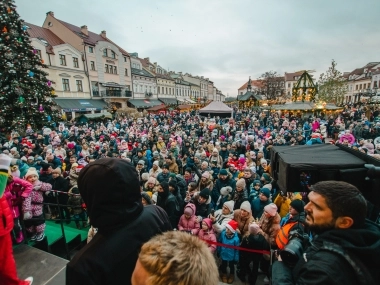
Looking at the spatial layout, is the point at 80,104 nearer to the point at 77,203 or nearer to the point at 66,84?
the point at 66,84

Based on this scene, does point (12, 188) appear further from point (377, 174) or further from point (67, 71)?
point (67, 71)

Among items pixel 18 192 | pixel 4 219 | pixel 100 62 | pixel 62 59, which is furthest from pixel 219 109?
pixel 100 62

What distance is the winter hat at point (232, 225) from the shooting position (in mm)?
3477

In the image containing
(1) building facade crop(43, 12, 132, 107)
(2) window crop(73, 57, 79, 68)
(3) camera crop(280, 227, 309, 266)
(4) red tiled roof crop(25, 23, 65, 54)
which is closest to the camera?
(3) camera crop(280, 227, 309, 266)

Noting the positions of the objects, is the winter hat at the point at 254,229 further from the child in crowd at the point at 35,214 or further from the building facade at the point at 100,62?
the building facade at the point at 100,62

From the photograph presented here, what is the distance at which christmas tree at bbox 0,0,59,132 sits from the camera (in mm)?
12656

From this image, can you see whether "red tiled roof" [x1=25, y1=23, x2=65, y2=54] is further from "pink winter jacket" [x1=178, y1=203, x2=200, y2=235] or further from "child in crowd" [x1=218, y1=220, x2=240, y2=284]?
"child in crowd" [x1=218, y1=220, x2=240, y2=284]

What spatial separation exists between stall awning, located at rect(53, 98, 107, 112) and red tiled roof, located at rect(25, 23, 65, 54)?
603 centimetres

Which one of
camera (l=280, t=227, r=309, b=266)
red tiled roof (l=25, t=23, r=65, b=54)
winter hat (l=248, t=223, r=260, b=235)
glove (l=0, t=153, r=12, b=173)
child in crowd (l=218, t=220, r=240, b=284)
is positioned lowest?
child in crowd (l=218, t=220, r=240, b=284)

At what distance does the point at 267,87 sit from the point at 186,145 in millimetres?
46616

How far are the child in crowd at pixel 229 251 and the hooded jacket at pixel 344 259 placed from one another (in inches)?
90.6

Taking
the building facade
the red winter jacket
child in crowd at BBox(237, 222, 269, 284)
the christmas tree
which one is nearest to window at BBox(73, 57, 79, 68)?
the building facade

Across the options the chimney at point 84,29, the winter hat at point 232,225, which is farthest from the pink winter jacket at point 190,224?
the chimney at point 84,29

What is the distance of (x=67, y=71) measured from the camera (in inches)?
1042
